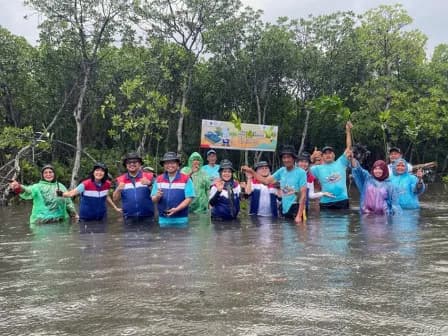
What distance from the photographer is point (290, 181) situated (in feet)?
25.7

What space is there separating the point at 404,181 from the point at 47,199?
6.28 m

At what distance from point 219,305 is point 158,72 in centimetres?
2220

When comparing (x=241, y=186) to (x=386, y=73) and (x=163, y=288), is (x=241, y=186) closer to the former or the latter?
(x=163, y=288)

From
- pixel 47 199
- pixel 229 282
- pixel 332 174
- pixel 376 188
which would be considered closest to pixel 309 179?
pixel 332 174

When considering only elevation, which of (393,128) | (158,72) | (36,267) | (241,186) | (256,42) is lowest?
(36,267)

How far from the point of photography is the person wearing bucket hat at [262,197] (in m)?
8.35

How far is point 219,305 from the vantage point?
3.54 m

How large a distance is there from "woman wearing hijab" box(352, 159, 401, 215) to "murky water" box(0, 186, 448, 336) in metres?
1.10

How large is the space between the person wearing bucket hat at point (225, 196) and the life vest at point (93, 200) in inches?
70.9

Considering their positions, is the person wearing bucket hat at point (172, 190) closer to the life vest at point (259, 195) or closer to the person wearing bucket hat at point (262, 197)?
the person wearing bucket hat at point (262, 197)

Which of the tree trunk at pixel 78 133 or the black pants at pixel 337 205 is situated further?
the tree trunk at pixel 78 133

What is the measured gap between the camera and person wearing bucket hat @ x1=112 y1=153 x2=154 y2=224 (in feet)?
25.9

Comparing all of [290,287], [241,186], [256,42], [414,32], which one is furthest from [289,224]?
[414,32]

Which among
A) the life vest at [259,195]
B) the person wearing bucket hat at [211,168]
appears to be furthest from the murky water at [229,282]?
the person wearing bucket hat at [211,168]
